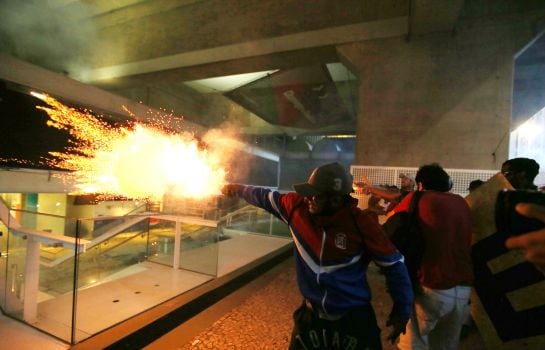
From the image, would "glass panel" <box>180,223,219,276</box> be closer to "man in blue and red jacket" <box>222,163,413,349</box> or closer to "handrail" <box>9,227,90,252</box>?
"handrail" <box>9,227,90,252</box>

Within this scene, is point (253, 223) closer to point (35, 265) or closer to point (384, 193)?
point (384, 193)

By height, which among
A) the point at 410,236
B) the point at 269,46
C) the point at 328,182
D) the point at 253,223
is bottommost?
the point at 253,223

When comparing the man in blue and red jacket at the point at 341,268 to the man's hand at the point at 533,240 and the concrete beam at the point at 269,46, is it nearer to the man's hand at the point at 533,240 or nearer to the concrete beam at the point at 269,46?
the man's hand at the point at 533,240

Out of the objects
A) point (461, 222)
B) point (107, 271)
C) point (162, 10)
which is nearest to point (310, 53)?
point (162, 10)

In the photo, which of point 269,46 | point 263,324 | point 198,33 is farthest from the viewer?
point 198,33

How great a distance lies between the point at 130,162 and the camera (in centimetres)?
521

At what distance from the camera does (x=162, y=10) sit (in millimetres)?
7258

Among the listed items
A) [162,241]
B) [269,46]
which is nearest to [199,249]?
[162,241]

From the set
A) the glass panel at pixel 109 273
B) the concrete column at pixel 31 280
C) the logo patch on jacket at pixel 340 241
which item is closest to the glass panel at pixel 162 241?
the glass panel at pixel 109 273

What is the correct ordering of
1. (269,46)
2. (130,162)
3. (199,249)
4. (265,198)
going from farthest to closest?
(269,46), (199,249), (130,162), (265,198)

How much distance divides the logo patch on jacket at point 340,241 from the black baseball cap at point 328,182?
302mm

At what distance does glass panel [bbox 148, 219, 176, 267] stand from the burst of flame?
61 cm

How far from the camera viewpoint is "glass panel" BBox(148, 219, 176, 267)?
5.32m

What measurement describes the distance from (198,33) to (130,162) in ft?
13.3
